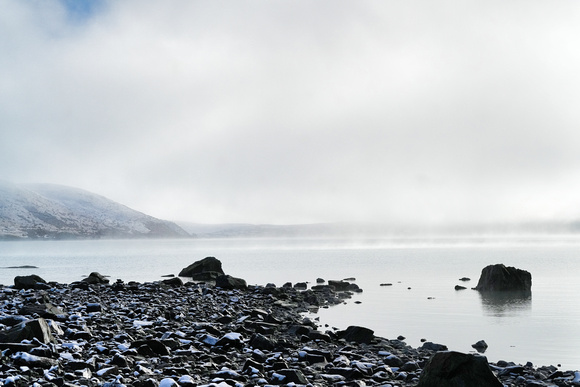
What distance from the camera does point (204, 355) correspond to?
1411cm

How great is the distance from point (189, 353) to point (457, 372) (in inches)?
272

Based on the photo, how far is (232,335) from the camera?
15961mm

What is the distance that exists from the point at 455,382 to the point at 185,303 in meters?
18.0

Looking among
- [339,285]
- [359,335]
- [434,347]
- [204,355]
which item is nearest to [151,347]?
[204,355]

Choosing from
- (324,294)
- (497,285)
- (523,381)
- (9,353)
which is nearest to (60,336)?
(9,353)

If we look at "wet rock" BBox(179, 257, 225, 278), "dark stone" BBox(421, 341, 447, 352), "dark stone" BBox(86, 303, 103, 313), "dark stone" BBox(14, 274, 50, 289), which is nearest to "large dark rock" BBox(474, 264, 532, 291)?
"wet rock" BBox(179, 257, 225, 278)

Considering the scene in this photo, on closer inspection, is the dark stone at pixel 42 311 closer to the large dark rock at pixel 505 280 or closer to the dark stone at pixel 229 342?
the dark stone at pixel 229 342

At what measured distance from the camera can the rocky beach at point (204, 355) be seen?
11500mm

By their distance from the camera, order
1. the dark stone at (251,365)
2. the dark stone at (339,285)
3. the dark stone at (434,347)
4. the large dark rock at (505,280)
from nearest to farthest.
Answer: the dark stone at (251,365)
the dark stone at (434,347)
the dark stone at (339,285)
the large dark rock at (505,280)

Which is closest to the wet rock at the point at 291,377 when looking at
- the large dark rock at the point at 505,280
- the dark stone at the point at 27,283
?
the dark stone at the point at 27,283

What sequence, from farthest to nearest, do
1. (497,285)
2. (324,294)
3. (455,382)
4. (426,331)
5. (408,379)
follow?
1. (497,285)
2. (324,294)
3. (426,331)
4. (408,379)
5. (455,382)

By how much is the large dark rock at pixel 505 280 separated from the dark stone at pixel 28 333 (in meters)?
36.8

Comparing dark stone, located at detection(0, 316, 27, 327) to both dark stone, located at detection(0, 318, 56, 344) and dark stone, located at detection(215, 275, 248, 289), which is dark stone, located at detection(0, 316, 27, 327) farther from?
dark stone, located at detection(215, 275, 248, 289)

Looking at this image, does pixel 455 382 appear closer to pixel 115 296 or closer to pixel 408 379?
pixel 408 379
